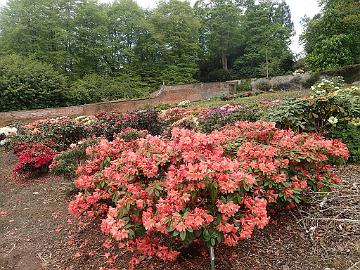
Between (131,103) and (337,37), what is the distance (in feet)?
46.0

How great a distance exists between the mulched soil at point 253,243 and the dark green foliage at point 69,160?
3.58 feet

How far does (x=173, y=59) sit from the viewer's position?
27.9m

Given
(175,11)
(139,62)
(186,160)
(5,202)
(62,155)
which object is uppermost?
(175,11)

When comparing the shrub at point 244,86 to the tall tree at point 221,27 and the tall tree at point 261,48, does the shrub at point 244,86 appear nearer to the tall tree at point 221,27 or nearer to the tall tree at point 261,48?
the tall tree at point 261,48

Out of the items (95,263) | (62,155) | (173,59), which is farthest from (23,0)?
(95,263)

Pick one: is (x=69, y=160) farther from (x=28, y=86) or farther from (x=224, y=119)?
(x=28, y=86)

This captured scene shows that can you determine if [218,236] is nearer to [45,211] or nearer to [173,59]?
[45,211]

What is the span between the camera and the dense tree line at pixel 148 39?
22.3 meters

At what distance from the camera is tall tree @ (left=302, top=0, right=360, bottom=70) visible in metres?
20.7

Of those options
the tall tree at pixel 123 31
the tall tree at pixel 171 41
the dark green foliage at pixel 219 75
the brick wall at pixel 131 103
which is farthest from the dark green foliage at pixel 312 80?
the tall tree at pixel 123 31

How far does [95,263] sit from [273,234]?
5.28ft

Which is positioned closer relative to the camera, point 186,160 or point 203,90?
point 186,160

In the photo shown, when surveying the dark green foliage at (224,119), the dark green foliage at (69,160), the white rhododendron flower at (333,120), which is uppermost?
the white rhododendron flower at (333,120)

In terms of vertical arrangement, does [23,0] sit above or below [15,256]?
above
